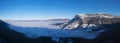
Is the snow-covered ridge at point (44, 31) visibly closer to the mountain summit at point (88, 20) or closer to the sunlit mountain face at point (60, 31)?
the sunlit mountain face at point (60, 31)

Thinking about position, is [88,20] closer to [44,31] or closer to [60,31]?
[60,31]

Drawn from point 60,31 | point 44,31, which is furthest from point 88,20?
point 44,31

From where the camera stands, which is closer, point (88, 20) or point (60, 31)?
point (60, 31)

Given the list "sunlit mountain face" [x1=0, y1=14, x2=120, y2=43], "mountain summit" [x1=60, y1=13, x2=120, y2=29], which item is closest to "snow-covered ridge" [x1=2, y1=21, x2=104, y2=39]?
"sunlit mountain face" [x1=0, y1=14, x2=120, y2=43]

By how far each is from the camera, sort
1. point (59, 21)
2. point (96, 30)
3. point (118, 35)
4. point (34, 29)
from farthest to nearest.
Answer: point (59, 21) < point (34, 29) < point (96, 30) < point (118, 35)

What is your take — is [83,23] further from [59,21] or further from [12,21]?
[12,21]

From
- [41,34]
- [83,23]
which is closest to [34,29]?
[41,34]

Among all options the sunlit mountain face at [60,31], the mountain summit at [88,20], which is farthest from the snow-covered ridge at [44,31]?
the mountain summit at [88,20]
